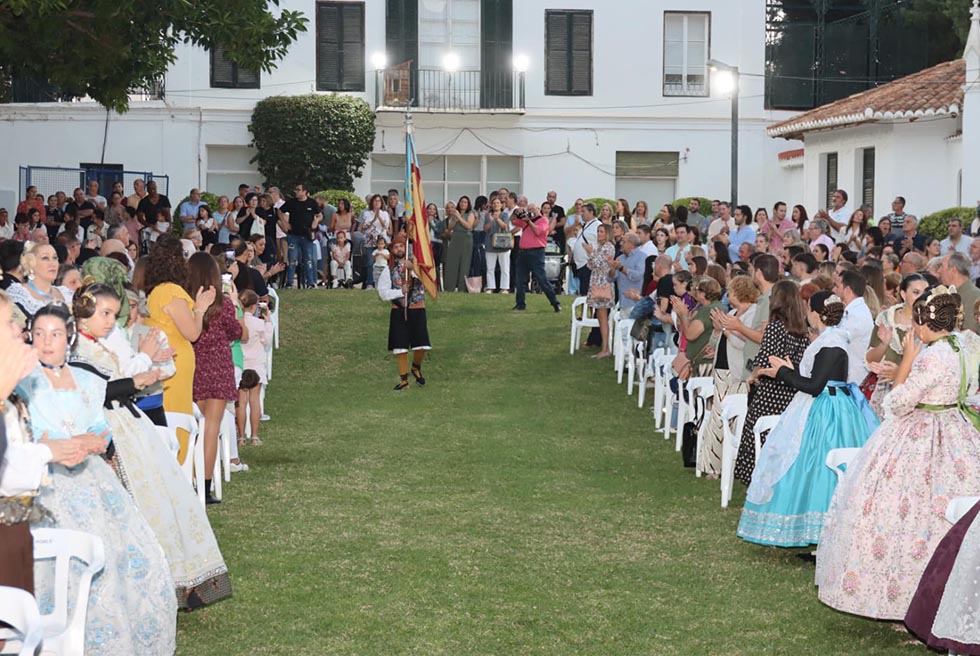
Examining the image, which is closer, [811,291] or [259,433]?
[811,291]

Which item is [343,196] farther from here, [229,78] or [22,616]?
[22,616]

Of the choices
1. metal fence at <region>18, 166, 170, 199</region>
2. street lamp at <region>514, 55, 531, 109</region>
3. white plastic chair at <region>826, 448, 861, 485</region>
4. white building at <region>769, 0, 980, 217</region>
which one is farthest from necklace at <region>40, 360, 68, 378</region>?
street lamp at <region>514, 55, 531, 109</region>

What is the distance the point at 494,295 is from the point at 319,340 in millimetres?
4768

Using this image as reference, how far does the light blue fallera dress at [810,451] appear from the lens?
864 cm

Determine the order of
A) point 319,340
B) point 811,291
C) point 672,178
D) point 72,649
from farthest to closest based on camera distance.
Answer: point 672,178 → point 319,340 → point 811,291 → point 72,649

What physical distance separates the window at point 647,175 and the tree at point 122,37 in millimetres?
19052

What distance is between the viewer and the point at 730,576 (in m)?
8.50

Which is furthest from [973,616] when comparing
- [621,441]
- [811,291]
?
[621,441]

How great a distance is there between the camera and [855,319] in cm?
1022

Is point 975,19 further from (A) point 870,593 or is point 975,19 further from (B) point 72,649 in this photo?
(B) point 72,649

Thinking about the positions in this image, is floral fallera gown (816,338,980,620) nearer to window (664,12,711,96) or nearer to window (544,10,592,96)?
window (544,10,592,96)

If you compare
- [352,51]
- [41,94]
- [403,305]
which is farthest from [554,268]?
[41,94]

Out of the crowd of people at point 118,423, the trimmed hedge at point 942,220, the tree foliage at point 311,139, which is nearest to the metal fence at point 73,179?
the tree foliage at point 311,139

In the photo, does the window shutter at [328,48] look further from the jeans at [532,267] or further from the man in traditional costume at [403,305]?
the man in traditional costume at [403,305]
